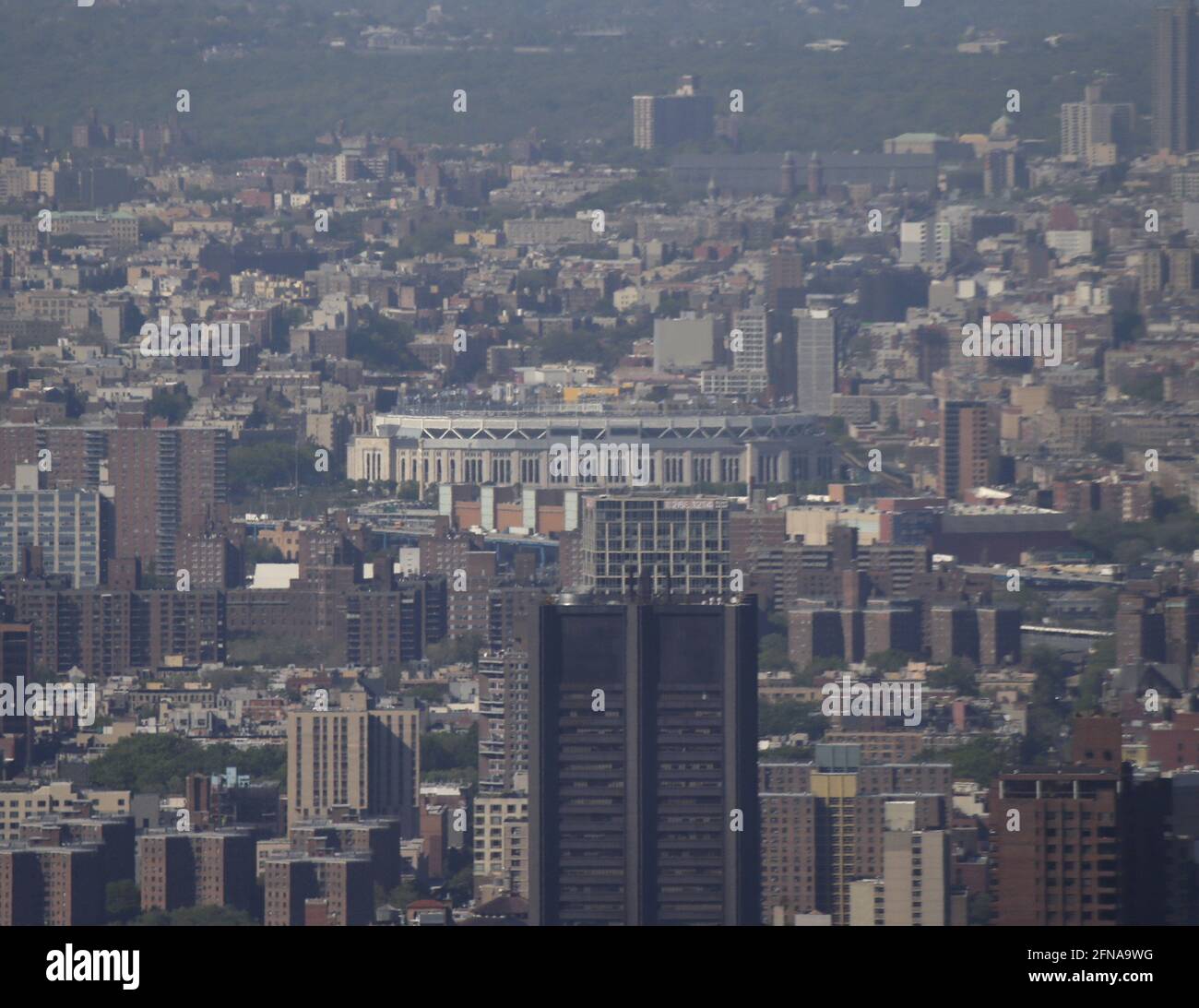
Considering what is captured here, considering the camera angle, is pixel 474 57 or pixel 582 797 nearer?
pixel 582 797

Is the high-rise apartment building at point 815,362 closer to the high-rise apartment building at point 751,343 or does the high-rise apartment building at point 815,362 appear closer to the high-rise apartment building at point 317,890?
the high-rise apartment building at point 751,343

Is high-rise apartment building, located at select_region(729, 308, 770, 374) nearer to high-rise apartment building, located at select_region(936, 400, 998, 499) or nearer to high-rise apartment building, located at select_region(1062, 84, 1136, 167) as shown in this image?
high-rise apartment building, located at select_region(936, 400, 998, 499)

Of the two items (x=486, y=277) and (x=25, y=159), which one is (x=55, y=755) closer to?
(x=486, y=277)


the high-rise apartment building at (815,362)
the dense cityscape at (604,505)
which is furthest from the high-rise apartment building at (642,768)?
the high-rise apartment building at (815,362)

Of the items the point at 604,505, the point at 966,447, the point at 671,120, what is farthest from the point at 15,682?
the point at 671,120

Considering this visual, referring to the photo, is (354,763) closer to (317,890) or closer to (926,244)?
(317,890)
